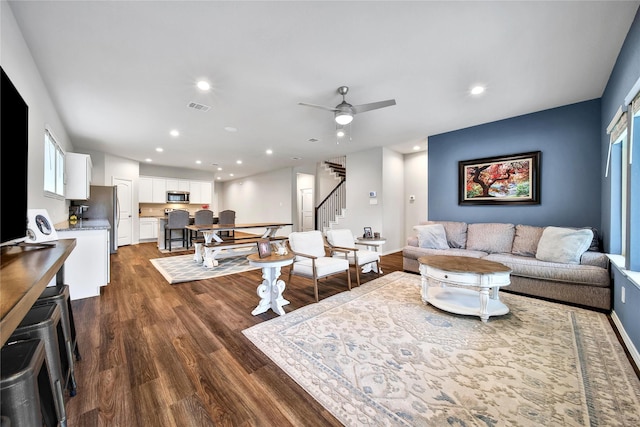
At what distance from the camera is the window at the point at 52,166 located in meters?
3.08

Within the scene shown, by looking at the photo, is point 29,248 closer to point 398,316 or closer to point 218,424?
point 218,424

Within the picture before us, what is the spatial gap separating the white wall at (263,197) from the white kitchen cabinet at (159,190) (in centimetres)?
324

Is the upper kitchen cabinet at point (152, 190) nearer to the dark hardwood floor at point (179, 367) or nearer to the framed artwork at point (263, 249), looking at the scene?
the dark hardwood floor at point (179, 367)

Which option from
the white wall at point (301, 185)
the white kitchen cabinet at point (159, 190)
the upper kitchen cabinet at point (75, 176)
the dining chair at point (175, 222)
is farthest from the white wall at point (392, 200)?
the white kitchen cabinet at point (159, 190)

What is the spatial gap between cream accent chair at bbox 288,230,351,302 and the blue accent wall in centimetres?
289

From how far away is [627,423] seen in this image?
4.46 feet

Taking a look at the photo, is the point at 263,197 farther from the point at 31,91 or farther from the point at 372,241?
the point at 31,91

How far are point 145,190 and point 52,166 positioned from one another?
5.29 meters

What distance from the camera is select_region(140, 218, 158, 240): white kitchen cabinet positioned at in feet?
26.6

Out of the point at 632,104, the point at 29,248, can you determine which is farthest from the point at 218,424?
the point at 632,104

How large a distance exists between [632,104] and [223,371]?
152 inches

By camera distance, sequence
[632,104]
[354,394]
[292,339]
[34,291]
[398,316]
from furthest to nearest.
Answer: [398,316], [292,339], [632,104], [354,394], [34,291]

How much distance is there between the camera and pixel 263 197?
10.2 m

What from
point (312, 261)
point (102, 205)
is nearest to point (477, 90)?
point (312, 261)
